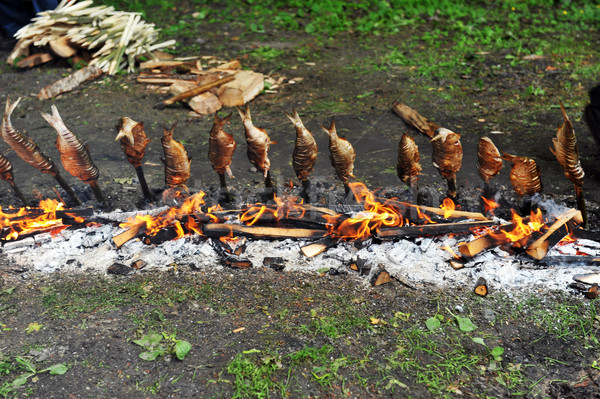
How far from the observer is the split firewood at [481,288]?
347cm

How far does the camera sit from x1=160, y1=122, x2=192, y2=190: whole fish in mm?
4066

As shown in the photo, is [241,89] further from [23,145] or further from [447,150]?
[447,150]

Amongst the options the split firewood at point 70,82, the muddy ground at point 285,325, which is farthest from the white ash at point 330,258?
the split firewood at point 70,82

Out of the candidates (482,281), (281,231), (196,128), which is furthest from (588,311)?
(196,128)

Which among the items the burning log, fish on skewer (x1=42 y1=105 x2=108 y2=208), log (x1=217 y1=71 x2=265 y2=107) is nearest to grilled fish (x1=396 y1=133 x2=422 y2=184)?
fish on skewer (x1=42 y1=105 x2=108 y2=208)

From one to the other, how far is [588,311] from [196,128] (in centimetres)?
490

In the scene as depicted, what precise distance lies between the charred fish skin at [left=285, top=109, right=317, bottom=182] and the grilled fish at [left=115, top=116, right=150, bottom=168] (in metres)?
1.18

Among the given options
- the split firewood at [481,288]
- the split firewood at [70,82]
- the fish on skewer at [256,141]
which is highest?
the fish on skewer at [256,141]

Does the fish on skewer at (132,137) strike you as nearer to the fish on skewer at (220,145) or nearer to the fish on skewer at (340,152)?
the fish on skewer at (220,145)

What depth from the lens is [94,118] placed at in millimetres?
7051

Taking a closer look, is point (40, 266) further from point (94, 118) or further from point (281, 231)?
point (94, 118)

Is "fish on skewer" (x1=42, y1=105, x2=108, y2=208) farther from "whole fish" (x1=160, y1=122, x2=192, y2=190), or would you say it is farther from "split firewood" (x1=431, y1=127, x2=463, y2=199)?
"split firewood" (x1=431, y1=127, x2=463, y2=199)

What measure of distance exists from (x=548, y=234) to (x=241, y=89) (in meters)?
Result: 4.71

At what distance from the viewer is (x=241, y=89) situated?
7.21m
